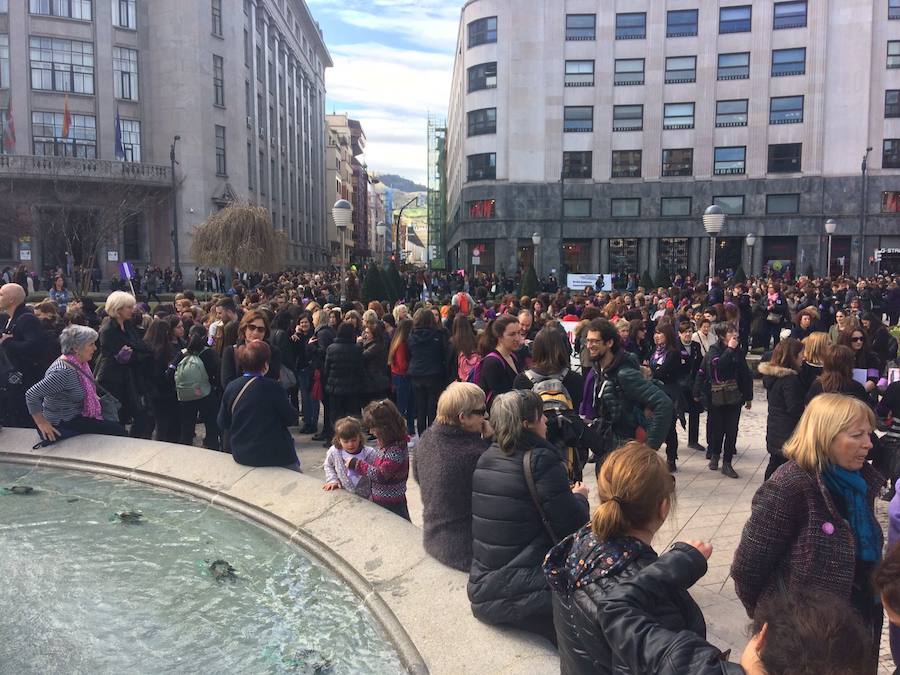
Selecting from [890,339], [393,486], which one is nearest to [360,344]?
[393,486]

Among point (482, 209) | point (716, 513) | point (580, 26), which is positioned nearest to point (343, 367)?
point (716, 513)

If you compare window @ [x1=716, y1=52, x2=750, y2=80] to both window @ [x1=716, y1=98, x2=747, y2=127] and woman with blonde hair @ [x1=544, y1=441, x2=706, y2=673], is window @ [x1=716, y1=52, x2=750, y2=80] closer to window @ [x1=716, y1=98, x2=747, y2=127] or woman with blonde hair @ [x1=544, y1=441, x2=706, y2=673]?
window @ [x1=716, y1=98, x2=747, y2=127]

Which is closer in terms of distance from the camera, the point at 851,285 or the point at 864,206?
the point at 851,285

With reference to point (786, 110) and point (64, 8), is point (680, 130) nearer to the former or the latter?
point (786, 110)

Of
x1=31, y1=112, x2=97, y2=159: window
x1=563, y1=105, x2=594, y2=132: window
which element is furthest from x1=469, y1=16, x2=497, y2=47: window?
x1=31, y1=112, x2=97, y2=159: window

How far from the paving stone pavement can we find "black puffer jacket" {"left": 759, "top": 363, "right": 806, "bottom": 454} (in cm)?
89

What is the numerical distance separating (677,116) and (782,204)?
28.8ft

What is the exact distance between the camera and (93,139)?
4391 cm

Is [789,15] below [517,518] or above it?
above

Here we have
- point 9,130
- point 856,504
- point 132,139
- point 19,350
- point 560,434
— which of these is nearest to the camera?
point 856,504

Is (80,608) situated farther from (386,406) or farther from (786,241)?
(786,241)

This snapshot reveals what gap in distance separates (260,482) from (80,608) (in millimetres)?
1746

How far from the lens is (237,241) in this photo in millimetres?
32188

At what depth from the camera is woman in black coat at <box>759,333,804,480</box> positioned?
5953mm
